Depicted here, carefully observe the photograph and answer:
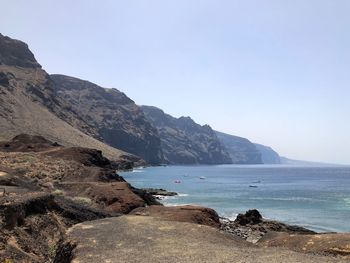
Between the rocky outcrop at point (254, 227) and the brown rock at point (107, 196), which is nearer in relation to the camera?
the brown rock at point (107, 196)

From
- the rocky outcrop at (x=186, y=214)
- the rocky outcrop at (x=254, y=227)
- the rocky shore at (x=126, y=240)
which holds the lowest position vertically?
the rocky outcrop at (x=254, y=227)

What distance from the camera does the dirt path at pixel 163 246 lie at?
1233 cm

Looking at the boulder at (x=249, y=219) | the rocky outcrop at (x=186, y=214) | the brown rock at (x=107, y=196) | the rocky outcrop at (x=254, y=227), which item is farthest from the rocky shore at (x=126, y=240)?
the boulder at (x=249, y=219)

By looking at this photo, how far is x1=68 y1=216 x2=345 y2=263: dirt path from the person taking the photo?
1233 centimetres

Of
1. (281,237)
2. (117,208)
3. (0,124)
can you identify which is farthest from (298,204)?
(0,124)

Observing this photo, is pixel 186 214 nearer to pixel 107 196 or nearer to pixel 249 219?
pixel 107 196

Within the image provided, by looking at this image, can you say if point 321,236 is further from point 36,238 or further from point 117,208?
point 117,208

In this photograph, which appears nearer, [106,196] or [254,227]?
[106,196]

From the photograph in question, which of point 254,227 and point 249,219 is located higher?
point 249,219

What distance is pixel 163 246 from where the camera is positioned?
44.8 ft

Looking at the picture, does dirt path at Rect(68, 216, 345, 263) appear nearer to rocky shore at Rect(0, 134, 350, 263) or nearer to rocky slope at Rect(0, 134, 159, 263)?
rocky shore at Rect(0, 134, 350, 263)

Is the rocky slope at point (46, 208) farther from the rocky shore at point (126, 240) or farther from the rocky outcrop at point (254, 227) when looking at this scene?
the rocky outcrop at point (254, 227)

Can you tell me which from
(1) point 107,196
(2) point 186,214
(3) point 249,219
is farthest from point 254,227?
(2) point 186,214

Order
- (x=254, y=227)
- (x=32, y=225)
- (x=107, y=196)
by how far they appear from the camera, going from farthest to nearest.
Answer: (x=254, y=227) → (x=107, y=196) → (x=32, y=225)
